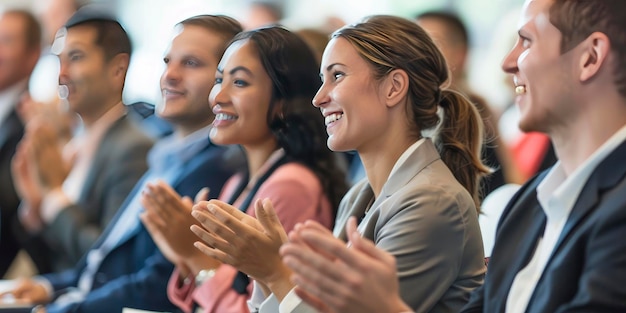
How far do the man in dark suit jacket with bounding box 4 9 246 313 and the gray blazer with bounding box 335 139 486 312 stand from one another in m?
0.47

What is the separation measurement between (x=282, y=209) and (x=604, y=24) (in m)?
0.97

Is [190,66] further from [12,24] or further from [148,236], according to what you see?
[12,24]

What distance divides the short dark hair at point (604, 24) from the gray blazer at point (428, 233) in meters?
0.41

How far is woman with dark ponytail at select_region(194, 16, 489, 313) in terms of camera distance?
1.70 m

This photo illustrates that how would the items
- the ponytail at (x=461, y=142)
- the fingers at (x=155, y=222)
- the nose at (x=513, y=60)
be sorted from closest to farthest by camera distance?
the nose at (x=513, y=60) → the ponytail at (x=461, y=142) → the fingers at (x=155, y=222)

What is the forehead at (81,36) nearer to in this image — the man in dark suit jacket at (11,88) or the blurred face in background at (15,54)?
the man in dark suit jacket at (11,88)

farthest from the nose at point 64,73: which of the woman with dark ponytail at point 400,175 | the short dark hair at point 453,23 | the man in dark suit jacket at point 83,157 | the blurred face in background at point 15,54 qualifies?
the short dark hair at point 453,23

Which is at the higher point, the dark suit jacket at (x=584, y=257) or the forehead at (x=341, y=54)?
the forehead at (x=341, y=54)

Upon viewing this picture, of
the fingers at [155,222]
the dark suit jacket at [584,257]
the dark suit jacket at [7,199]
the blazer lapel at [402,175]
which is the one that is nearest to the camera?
the dark suit jacket at [584,257]

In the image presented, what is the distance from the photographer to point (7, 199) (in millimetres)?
3314

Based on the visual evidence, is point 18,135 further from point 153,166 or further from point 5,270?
point 153,166

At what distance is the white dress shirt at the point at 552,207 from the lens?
1366mm

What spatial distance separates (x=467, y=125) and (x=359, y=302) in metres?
0.73

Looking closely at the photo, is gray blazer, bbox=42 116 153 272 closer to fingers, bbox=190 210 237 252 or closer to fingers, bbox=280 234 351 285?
fingers, bbox=190 210 237 252
